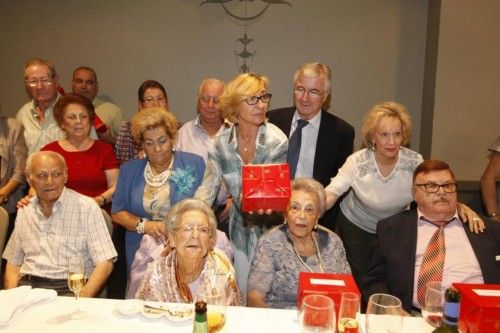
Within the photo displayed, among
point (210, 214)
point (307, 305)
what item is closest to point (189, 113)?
point (210, 214)

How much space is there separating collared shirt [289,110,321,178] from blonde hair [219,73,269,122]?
0.60 metres

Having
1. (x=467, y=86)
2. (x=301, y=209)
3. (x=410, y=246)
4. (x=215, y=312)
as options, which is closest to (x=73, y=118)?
(x=301, y=209)

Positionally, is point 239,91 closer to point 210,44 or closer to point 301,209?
Result: point 301,209

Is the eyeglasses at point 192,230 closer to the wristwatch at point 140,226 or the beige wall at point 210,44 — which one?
the wristwatch at point 140,226

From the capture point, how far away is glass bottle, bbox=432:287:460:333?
162 cm

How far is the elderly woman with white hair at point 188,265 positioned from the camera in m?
2.22

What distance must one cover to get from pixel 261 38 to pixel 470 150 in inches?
96.8

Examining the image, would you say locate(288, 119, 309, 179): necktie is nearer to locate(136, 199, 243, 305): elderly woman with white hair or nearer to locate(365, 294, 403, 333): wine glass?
locate(136, 199, 243, 305): elderly woman with white hair

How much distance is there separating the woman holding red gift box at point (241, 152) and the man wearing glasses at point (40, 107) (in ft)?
5.00

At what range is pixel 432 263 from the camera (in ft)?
7.93

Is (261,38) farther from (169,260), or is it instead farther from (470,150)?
(169,260)

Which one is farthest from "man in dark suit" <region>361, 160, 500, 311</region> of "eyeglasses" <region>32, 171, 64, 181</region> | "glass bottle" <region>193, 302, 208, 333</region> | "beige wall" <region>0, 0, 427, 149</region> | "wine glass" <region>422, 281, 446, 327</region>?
"beige wall" <region>0, 0, 427, 149</region>

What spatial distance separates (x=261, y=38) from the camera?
204 inches

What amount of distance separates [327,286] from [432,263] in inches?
32.6
